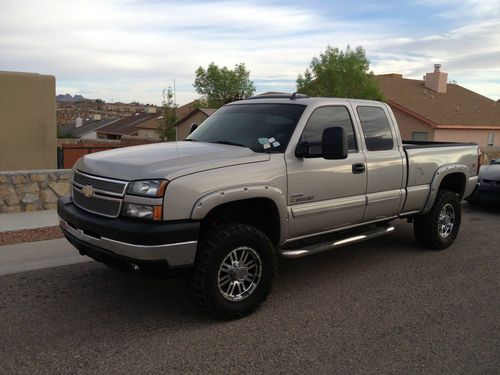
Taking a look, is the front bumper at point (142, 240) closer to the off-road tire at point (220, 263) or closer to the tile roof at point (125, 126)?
the off-road tire at point (220, 263)

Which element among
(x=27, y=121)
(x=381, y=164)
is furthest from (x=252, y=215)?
(x=27, y=121)

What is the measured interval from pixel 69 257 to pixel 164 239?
2766 mm

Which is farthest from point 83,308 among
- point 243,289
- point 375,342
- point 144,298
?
point 375,342

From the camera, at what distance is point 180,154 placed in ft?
14.8

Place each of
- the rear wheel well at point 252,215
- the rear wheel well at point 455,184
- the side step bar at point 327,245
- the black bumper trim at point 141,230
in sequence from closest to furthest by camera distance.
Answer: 1. the black bumper trim at point 141,230
2. the rear wheel well at point 252,215
3. the side step bar at point 327,245
4. the rear wheel well at point 455,184

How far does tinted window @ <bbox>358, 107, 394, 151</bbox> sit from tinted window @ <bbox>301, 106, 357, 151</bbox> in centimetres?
23

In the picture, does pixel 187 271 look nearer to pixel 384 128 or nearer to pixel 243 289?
pixel 243 289

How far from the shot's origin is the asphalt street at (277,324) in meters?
3.68

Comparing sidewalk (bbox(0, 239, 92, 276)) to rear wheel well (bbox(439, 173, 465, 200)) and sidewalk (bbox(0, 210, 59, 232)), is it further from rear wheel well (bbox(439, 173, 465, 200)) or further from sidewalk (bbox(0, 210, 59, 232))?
rear wheel well (bbox(439, 173, 465, 200))

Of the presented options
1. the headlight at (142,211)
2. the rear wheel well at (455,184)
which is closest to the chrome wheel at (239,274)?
the headlight at (142,211)

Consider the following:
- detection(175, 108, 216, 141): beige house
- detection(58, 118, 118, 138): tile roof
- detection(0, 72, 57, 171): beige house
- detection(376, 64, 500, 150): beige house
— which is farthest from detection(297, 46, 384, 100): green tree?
detection(58, 118, 118, 138): tile roof

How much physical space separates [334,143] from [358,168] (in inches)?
35.6

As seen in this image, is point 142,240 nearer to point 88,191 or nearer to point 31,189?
point 88,191

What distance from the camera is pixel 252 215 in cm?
481
